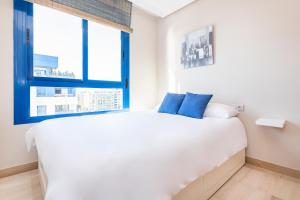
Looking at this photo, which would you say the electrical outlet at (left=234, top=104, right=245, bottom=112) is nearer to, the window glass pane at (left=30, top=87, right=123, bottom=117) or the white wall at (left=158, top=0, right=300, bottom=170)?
the white wall at (left=158, top=0, right=300, bottom=170)

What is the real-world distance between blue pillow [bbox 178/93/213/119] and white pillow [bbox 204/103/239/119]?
13cm

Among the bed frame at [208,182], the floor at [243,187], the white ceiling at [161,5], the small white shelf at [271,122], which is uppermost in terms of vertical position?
the white ceiling at [161,5]

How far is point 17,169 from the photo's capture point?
192 cm

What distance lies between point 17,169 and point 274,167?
127 inches

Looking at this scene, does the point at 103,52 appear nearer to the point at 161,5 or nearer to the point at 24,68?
the point at 24,68

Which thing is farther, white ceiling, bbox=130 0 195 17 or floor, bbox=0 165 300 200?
white ceiling, bbox=130 0 195 17

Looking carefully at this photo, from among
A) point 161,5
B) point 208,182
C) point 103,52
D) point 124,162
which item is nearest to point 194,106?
point 208,182

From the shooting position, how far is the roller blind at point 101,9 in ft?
7.00

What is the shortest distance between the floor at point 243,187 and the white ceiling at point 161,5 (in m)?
2.87

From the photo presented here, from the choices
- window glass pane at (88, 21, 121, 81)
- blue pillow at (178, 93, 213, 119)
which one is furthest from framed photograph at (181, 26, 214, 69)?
window glass pane at (88, 21, 121, 81)

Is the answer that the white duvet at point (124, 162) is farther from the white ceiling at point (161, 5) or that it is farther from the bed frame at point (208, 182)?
the white ceiling at point (161, 5)

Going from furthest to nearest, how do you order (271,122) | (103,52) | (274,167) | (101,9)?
(103,52) → (101,9) → (274,167) → (271,122)

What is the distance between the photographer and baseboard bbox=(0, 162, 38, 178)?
72.1 inches

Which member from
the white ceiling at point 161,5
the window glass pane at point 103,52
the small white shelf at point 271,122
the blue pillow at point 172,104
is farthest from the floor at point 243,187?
the white ceiling at point 161,5
